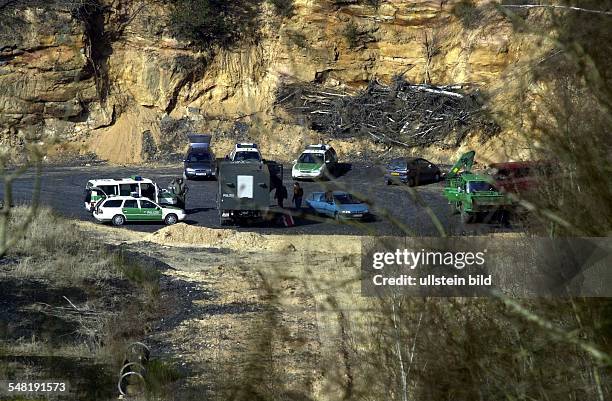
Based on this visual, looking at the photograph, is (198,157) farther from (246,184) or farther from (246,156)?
(246,184)

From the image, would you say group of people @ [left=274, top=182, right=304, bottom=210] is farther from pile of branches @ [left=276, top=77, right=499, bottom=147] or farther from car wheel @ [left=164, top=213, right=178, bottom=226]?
pile of branches @ [left=276, top=77, right=499, bottom=147]

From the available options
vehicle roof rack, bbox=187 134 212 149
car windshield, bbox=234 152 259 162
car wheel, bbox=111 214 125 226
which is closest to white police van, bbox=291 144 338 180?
car windshield, bbox=234 152 259 162

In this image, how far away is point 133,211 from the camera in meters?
33.8

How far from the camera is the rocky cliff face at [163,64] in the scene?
50875mm

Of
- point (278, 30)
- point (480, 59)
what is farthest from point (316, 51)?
point (480, 59)

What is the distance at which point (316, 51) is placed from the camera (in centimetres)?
5178

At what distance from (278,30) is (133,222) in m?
22.9

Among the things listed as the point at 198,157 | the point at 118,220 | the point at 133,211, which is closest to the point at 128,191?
the point at 133,211

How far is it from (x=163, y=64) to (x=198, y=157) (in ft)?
40.7

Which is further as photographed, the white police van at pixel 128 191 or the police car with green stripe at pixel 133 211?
the white police van at pixel 128 191

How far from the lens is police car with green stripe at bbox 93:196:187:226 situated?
3334 cm

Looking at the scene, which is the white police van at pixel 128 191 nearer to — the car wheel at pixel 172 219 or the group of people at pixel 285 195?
the car wheel at pixel 172 219

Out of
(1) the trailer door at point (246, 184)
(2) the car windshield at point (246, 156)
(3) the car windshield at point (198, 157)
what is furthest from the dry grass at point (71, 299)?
(2) the car windshield at point (246, 156)

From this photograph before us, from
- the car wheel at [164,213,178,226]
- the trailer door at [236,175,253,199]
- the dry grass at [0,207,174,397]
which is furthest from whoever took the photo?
the car wheel at [164,213,178,226]
